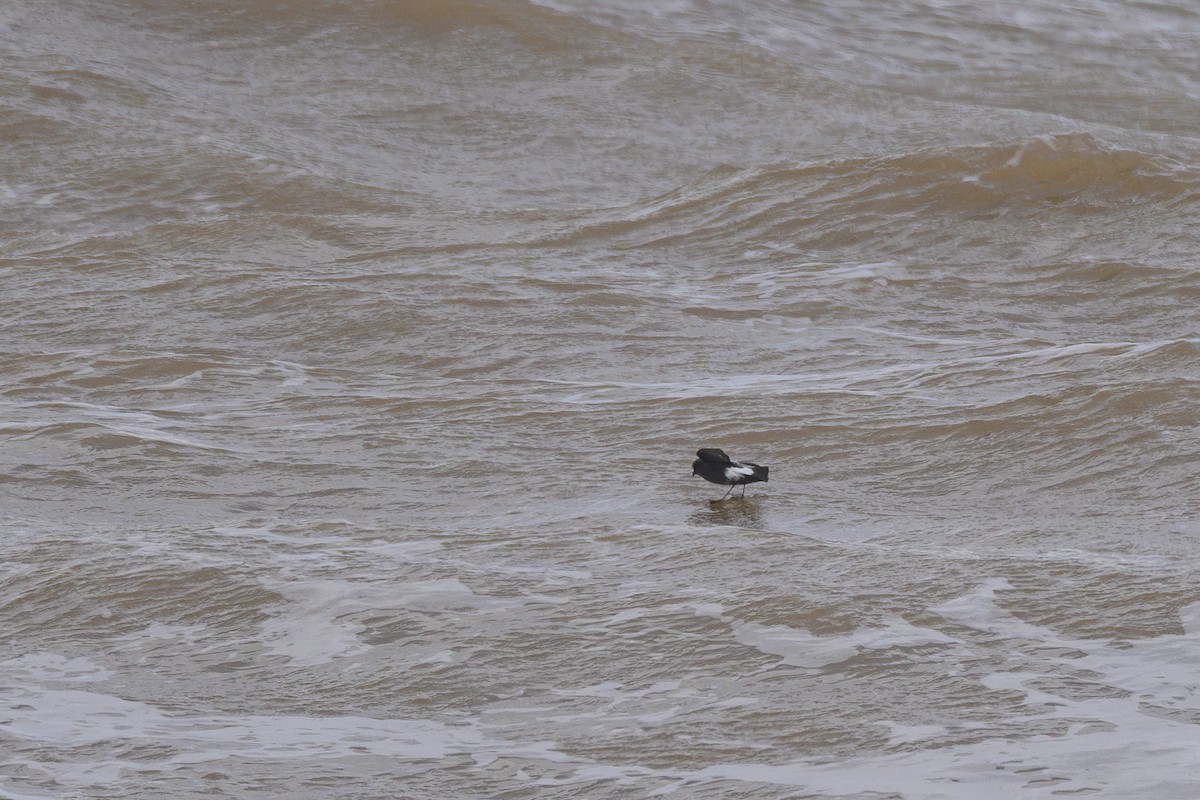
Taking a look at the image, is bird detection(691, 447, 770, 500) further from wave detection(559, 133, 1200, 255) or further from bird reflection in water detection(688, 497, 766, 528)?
wave detection(559, 133, 1200, 255)

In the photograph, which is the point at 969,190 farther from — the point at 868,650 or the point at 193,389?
the point at 868,650

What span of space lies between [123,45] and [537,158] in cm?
386

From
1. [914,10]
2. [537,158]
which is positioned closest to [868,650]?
[537,158]

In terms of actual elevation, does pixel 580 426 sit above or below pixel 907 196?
below

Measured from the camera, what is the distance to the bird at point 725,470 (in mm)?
5465

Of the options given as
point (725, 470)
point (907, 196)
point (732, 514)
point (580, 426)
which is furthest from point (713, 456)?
point (907, 196)

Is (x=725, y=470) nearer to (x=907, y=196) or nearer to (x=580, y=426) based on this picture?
(x=580, y=426)

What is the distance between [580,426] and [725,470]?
1.13 metres

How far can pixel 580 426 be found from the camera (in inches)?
255

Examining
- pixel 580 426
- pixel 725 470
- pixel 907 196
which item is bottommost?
pixel 580 426

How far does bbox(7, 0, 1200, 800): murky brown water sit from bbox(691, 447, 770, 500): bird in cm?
10

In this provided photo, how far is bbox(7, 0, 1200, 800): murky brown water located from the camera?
3.99m

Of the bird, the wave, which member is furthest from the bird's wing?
the wave

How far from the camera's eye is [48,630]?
182 inches
